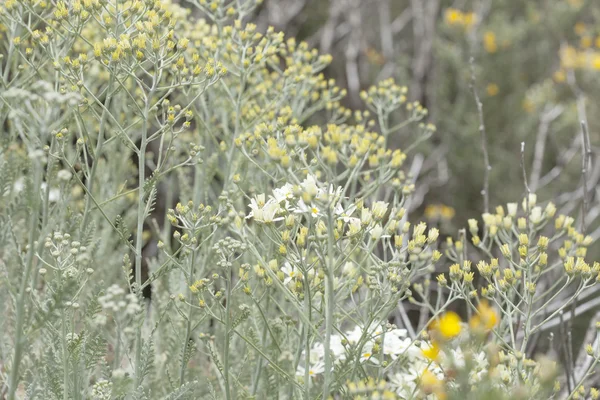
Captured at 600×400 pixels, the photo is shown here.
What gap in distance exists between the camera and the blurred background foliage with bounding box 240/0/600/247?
4969 millimetres

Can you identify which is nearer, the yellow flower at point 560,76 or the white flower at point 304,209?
the white flower at point 304,209

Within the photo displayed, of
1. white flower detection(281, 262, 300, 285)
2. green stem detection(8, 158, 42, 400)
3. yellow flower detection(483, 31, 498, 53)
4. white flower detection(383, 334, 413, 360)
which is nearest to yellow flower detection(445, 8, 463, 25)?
yellow flower detection(483, 31, 498, 53)

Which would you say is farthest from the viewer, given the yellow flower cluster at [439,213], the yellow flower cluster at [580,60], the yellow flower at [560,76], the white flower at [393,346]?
the yellow flower at [560,76]

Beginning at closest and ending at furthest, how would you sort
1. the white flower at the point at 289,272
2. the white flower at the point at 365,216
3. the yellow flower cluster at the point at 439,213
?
the white flower at the point at 365,216 → the white flower at the point at 289,272 → the yellow flower cluster at the point at 439,213

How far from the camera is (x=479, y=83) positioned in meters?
5.32

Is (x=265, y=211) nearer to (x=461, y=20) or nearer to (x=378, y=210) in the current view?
(x=378, y=210)

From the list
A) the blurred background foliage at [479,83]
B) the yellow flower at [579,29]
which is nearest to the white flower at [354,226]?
the blurred background foliage at [479,83]

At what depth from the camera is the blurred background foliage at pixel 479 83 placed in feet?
16.3

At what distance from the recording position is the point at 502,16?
5.59 metres

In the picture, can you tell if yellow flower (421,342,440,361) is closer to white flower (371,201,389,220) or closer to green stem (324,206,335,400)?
green stem (324,206,335,400)

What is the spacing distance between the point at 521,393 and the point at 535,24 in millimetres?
5216

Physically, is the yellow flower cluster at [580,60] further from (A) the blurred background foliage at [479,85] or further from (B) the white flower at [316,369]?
(B) the white flower at [316,369]

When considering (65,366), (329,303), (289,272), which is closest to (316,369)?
(289,272)

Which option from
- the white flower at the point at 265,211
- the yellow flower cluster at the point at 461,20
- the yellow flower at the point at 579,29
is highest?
the yellow flower cluster at the point at 461,20
